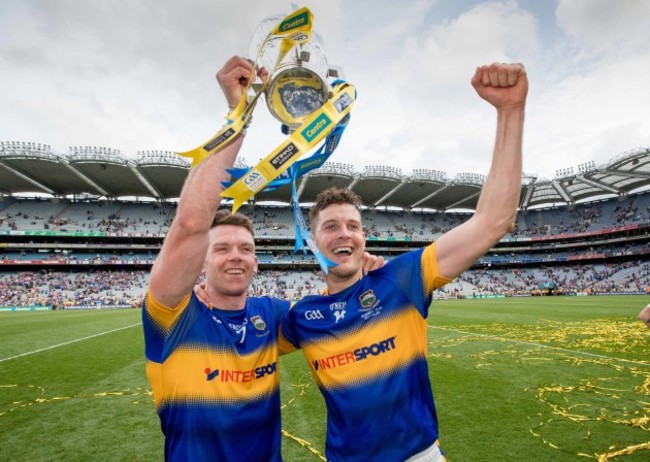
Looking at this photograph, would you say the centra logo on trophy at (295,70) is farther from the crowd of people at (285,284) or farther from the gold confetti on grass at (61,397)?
the crowd of people at (285,284)

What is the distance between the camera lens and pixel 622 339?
10906 millimetres

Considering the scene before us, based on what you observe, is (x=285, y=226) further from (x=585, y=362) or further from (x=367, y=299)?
(x=367, y=299)

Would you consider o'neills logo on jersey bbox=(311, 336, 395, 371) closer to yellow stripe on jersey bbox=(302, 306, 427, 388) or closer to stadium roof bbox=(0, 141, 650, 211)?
yellow stripe on jersey bbox=(302, 306, 427, 388)

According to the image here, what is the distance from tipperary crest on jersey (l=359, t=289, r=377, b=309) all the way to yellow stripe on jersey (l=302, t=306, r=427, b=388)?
0.41 ft

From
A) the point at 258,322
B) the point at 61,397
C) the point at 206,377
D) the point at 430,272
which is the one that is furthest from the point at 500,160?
the point at 61,397

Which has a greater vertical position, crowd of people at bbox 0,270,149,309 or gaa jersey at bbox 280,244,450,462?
gaa jersey at bbox 280,244,450,462

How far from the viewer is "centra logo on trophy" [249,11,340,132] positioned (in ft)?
6.53

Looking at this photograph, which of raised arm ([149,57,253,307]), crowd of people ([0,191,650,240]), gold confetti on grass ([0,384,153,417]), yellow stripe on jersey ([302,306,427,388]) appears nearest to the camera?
raised arm ([149,57,253,307])

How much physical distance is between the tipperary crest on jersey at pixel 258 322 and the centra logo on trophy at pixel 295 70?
1.26 meters

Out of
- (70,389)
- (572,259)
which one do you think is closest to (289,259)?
(572,259)

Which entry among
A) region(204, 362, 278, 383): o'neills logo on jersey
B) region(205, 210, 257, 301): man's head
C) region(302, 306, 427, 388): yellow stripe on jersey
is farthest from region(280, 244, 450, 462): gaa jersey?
region(205, 210, 257, 301): man's head

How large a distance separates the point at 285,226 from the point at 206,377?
5562 centimetres

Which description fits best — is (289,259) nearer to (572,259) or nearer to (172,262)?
(572,259)

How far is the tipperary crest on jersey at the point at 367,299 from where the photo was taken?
7.61 feet
